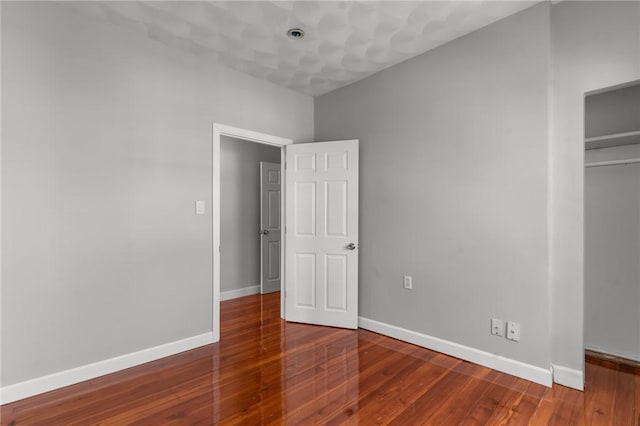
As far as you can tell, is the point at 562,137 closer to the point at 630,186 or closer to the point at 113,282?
the point at 630,186

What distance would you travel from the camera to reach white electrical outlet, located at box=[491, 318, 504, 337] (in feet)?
8.63

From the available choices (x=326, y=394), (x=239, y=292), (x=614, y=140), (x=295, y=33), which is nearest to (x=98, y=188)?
(x=295, y=33)

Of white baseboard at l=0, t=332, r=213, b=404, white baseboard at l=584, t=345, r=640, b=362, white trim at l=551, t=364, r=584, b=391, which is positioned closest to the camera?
white baseboard at l=0, t=332, r=213, b=404

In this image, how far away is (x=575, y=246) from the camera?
235 cm

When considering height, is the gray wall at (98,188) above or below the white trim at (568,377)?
above

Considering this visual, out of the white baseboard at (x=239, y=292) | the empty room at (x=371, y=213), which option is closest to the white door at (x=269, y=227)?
the white baseboard at (x=239, y=292)

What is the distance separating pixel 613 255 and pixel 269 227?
4.06 metres

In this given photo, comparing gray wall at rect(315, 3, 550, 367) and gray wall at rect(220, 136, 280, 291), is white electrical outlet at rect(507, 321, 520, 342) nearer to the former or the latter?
gray wall at rect(315, 3, 550, 367)

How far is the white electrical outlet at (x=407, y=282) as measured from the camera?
325 cm

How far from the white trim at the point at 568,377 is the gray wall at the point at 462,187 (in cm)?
11

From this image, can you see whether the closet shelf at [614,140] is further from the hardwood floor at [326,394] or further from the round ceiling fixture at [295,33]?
the round ceiling fixture at [295,33]

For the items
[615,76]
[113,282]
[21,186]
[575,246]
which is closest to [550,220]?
[575,246]

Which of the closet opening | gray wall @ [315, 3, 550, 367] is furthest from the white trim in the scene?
the closet opening

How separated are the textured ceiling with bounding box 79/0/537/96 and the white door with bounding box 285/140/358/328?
0.94m
